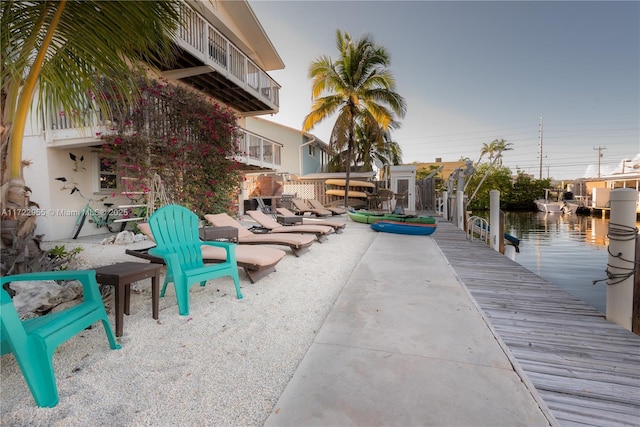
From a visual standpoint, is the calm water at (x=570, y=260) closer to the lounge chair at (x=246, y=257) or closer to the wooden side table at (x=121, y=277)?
the lounge chair at (x=246, y=257)

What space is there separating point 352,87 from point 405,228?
36.5ft

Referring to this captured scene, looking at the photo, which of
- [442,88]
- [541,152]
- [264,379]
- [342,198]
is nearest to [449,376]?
[264,379]

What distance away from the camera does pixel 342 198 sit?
2050 cm

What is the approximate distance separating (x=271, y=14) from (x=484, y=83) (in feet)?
44.7

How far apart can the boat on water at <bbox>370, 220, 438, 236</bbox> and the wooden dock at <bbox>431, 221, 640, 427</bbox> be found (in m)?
4.48

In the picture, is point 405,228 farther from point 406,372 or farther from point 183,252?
point 406,372

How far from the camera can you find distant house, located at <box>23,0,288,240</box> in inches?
294

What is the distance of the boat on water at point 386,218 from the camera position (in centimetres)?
929

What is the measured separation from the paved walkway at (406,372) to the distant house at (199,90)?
16.4ft

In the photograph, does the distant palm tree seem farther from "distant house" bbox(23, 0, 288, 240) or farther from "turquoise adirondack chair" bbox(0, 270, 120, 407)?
"turquoise adirondack chair" bbox(0, 270, 120, 407)

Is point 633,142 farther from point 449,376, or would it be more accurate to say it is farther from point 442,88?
point 449,376

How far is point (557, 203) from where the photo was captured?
29.1 meters

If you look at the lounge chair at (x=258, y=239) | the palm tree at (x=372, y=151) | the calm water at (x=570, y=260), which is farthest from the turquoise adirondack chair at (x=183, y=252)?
the palm tree at (x=372, y=151)

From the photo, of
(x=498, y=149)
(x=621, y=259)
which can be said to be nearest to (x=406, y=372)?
(x=621, y=259)
